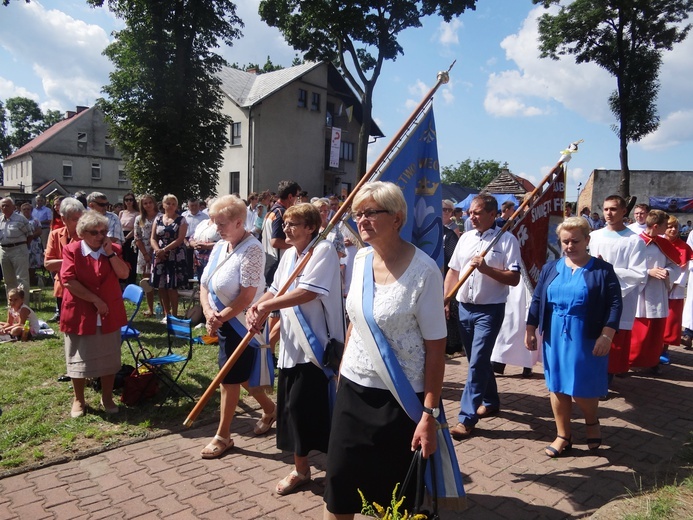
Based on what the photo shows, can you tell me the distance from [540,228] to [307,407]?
331 centimetres

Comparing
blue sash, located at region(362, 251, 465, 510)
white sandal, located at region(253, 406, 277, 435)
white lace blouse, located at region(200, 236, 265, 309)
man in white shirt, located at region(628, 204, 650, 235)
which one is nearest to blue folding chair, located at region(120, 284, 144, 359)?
white sandal, located at region(253, 406, 277, 435)

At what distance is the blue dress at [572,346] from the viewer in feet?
→ 13.6

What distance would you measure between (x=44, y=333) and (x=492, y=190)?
80.3 ft

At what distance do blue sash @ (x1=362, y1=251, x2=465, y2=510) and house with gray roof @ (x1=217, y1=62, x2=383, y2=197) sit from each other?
1296 inches

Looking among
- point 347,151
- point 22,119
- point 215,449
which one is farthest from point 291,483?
point 22,119

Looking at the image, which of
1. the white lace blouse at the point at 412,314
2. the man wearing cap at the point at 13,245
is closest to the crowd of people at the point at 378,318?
the white lace blouse at the point at 412,314

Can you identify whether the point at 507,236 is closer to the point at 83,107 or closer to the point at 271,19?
the point at 271,19

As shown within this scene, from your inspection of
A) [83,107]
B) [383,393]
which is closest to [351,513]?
[383,393]

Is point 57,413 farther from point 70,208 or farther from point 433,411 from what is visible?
point 433,411

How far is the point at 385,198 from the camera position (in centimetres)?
260

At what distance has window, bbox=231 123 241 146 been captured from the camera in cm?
3541

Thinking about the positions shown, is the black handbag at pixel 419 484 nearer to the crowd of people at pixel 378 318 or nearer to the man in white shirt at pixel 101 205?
the crowd of people at pixel 378 318

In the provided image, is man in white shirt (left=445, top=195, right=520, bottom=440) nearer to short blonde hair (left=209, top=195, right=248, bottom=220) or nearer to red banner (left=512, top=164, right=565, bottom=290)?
Answer: red banner (left=512, top=164, right=565, bottom=290)

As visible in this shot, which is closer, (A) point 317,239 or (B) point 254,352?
(A) point 317,239
